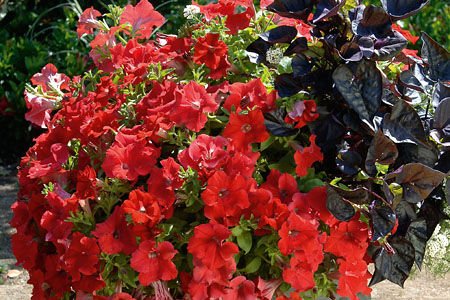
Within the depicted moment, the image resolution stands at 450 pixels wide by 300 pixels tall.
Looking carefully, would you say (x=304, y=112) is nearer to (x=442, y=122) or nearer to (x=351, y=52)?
(x=351, y=52)

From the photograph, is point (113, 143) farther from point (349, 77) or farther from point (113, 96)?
point (349, 77)

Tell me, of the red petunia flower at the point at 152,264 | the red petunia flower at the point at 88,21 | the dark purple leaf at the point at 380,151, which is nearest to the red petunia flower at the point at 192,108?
the red petunia flower at the point at 152,264

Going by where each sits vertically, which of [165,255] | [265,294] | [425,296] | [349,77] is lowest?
[425,296]

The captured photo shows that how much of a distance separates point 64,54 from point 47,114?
4.03 meters

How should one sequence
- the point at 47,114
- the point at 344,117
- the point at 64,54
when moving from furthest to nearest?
the point at 64,54 < the point at 47,114 < the point at 344,117

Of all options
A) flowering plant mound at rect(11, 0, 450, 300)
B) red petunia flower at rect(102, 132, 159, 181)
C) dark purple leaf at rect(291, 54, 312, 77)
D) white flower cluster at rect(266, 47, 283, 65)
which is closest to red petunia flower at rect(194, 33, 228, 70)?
flowering plant mound at rect(11, 0, 450, 300)

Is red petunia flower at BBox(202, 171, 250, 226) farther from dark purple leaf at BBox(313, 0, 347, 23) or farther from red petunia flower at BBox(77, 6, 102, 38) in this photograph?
red petunia flower at BBox(77, 6, 102, 38)

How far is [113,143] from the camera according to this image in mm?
1750

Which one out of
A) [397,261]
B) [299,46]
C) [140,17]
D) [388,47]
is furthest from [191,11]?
[397,261]

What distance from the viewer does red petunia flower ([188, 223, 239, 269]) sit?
1536mm

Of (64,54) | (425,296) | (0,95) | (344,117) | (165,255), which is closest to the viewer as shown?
(165,255)

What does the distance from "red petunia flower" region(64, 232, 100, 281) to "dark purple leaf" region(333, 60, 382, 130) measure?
2.51ft

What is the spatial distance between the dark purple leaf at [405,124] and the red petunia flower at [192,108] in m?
0.47

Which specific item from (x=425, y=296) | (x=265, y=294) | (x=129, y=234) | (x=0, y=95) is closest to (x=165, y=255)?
(x=129, y=234)
